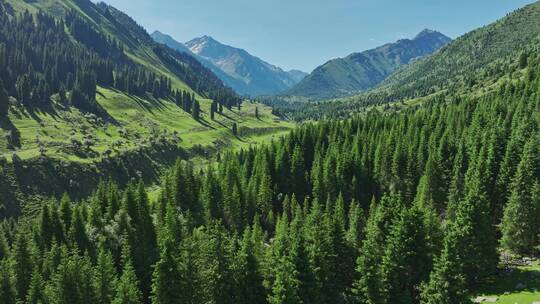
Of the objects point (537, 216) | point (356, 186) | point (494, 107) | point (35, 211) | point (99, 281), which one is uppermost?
point (494, 107)

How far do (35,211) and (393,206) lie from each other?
117m

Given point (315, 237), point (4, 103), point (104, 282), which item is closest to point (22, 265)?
point (104, 282)

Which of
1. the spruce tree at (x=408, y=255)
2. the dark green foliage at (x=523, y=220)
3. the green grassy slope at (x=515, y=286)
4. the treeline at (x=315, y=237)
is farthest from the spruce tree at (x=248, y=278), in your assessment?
the dark green foliage at (x=523, y=220)

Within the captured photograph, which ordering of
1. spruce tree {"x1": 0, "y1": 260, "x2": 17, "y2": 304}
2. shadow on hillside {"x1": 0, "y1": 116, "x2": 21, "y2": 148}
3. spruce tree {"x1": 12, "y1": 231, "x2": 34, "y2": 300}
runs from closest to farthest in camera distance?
spruce tree {"x1": 0, "y1": 260, "x2": 17, "y2": 304}, spruce tree {"x1": 12, "y1": 231, "x2": 34, "y2": 300}, shadow on hillside {"x1": 0, "y1": 116, "x2": 21, "y2": 148}

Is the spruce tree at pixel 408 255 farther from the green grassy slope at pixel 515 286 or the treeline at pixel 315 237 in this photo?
the green grassy slope at pixel 515 286

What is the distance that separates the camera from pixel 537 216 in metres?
65.8

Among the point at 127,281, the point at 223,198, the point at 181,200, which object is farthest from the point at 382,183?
the point at 127,281

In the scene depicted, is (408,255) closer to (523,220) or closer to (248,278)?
(523,220)

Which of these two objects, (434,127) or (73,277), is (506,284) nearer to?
(73,277)

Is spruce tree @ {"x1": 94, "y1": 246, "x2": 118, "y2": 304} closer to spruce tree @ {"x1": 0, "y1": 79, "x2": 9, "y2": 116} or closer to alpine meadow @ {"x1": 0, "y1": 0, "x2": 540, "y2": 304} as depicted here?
alpine meadow @ {"x1": 0, "y1": 0, "x2": 540, "y2": 304}

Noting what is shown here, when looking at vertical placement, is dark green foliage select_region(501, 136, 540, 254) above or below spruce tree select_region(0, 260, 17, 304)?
above

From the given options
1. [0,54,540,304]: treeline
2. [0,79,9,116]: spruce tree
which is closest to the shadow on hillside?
[0,79,9,116]: spruce tree

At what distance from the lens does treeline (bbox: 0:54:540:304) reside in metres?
58.1

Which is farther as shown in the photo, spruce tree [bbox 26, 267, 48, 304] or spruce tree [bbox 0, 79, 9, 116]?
spruce tree [bbox 0, 79, 9, 116]
